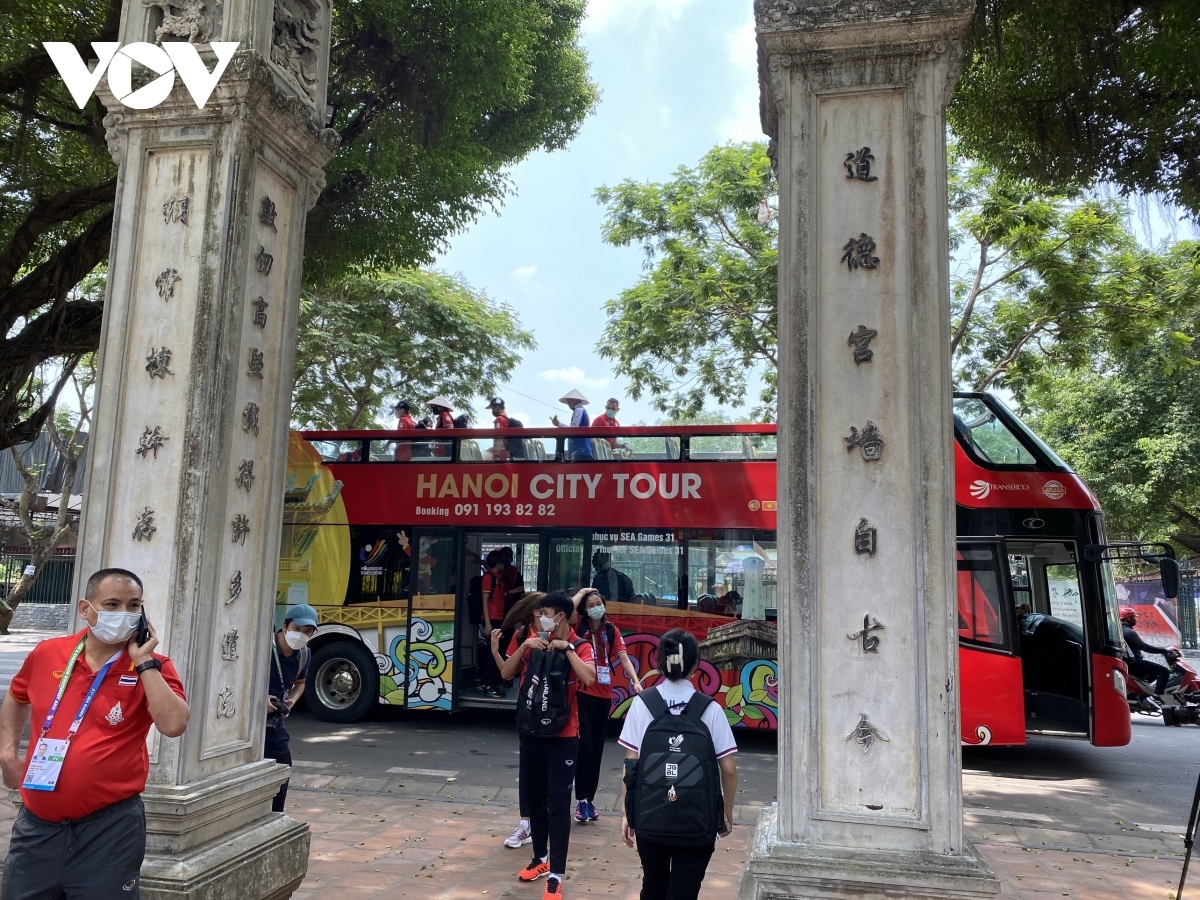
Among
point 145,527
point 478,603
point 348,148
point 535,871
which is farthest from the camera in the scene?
point 478,603

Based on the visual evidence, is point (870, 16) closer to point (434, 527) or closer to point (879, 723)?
point (879, 723)

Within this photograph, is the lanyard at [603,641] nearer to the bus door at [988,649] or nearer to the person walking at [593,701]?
the person walking at [593,701]

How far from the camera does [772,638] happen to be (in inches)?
313

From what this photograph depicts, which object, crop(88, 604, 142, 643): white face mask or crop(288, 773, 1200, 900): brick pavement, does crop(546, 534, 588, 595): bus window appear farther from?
crop(88, 604, 142, 643): white face mask

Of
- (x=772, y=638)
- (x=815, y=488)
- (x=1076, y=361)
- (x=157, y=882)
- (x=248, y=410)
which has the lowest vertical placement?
(x=157, y=882)

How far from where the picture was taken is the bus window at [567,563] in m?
8.58

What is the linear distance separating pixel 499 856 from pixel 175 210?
3760 millimetres

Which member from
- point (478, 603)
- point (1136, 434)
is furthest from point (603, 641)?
point (1136, 434)

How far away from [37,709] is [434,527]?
6.53m

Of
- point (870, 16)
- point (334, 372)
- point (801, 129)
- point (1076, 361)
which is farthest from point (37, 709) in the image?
point (334, 372)

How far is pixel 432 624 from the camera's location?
29.2 feet

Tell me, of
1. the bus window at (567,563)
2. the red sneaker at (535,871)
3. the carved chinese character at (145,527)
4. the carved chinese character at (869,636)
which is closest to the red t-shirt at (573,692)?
the red sneaker at (535,871)

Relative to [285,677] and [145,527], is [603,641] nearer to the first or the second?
[285,677]

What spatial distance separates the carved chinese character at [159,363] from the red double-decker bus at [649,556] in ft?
17.4
